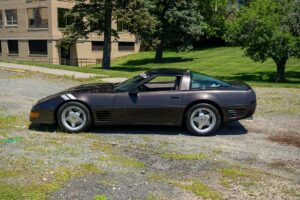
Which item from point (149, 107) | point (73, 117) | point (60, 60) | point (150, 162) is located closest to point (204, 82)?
point (149, 107)

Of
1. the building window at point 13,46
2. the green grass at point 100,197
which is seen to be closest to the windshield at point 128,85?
the green grass at point 100,197

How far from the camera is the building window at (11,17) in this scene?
43.9 metres

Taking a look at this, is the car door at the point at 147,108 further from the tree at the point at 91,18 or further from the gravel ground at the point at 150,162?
the tree at the point at 91,18

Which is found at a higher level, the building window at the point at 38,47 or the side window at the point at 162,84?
the side window at the point at 162,84

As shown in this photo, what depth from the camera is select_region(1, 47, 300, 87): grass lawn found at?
26.8m

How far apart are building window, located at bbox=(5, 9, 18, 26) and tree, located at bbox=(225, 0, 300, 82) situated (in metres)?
29.1

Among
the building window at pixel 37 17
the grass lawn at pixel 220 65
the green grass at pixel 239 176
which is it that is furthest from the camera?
the building window at pixel 37 17

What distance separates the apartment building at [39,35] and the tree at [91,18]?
394 inches

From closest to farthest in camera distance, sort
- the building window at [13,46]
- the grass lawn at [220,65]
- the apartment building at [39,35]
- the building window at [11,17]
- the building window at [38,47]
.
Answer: the grass lawn at [220,65] → the apartment building at [39,35] → the building window at [38,47] → the building window at [11,17] → the building window at [13,46]

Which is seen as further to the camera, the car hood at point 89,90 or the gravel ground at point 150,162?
the car hood at point 89,90

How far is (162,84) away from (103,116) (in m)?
1.49

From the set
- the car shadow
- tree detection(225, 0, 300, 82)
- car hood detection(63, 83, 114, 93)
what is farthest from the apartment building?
the car shadow

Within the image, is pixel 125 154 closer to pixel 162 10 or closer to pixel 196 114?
pixel 196 114

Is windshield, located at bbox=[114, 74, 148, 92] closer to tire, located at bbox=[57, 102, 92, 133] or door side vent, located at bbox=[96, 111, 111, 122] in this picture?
door side vent, located at bbox=[96, 111, 111, 122]
